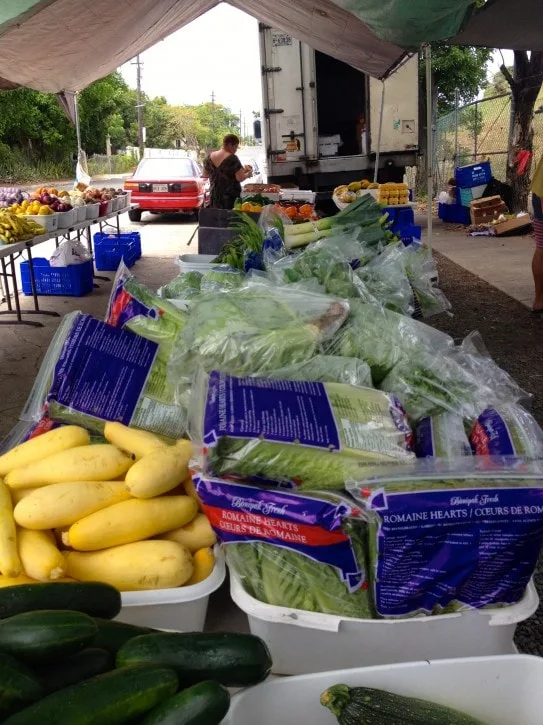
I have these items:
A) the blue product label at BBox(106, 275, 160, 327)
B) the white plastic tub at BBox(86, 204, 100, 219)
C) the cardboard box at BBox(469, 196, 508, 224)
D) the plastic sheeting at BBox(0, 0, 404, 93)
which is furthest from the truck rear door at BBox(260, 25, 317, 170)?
the blue product label at BBox(106, 275, 160, 327)

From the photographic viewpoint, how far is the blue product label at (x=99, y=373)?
1.86 metres

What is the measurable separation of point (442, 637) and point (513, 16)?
5753 mm

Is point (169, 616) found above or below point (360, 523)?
below

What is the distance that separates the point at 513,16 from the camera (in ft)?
17.9

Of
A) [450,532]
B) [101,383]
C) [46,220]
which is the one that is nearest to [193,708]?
[450,532]

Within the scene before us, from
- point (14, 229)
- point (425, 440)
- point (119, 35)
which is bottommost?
point (425, 440)

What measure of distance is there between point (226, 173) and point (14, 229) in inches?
172

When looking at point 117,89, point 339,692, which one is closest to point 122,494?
point 339,692

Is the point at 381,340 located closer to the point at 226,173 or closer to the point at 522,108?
the point at 226,173

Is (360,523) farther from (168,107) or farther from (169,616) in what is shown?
(168,107)

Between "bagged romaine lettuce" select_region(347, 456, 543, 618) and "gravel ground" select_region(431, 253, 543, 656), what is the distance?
114 inches

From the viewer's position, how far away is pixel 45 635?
3.24 feet

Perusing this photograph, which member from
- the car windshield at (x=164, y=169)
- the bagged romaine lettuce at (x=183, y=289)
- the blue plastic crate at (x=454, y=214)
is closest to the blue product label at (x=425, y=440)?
the bagged romaine lettuce at (x=183, y=289)

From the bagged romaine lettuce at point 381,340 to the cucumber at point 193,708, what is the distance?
1.17 meters
